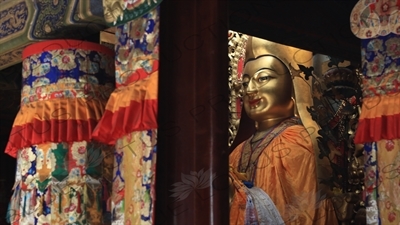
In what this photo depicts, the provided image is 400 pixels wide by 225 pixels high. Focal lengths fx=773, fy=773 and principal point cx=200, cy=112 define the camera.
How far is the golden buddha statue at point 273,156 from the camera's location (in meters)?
3.50

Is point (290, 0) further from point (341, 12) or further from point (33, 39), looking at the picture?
point (33, 39)

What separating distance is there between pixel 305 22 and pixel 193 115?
2.71 feet

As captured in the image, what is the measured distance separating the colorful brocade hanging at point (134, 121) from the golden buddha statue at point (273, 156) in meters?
0.54

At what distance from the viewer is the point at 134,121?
3.31 metres

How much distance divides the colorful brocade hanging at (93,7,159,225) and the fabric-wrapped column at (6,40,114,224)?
316mm

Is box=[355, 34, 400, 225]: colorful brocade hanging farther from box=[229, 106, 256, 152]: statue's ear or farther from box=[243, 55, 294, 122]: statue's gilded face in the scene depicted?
box=[229, 106, 256, 152]: statue's ear

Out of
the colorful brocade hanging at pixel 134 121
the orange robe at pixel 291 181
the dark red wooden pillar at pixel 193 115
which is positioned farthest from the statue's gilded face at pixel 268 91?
the colorful brocade hanging at pixel 134 121

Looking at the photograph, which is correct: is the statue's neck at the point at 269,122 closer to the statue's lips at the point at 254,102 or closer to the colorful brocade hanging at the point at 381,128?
the statue's lips at the point at 254,102

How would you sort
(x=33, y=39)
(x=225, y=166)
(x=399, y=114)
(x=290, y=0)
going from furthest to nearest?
(x=33, y=39) → (x=290, y=0) → (x=225, y=166) → (x=399, y=114)

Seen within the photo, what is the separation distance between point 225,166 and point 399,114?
29.4 inches

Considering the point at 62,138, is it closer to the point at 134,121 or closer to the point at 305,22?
the point at 134,121

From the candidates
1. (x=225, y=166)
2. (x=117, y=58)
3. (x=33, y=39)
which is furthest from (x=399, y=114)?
(x=33, y=39)

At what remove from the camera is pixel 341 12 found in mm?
3717

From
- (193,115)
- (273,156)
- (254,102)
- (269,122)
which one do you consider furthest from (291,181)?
(193,115)
